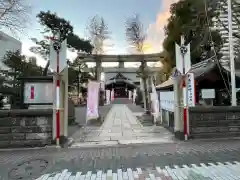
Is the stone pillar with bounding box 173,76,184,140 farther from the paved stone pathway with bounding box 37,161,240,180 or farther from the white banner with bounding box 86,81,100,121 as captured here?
the white banner with bounding box 86,81,100,121

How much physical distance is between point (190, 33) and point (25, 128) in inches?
623

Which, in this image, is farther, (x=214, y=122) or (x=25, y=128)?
(x=214, y=122)

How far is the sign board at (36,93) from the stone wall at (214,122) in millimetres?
A: 5582

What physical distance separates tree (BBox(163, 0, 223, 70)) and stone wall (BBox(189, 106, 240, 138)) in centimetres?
856

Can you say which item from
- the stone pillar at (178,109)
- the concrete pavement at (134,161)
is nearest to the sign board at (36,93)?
the concrete pavement at (134,161)

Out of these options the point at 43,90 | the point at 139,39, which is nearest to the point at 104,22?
the point at 139,39

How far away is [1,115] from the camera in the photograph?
16.9 feet

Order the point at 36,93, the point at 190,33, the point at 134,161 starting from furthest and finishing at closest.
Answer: the point at 190,33 < the point at 36,93 < the point at 134,161

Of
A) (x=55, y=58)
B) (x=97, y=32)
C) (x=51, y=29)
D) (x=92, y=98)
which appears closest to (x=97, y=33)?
(x=97, y=32)

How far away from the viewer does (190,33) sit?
56.7 feet

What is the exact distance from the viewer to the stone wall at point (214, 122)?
228 inches

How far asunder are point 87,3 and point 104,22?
10.4m

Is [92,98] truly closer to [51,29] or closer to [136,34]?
[136,34]

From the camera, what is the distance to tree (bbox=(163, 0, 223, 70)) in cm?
1463
